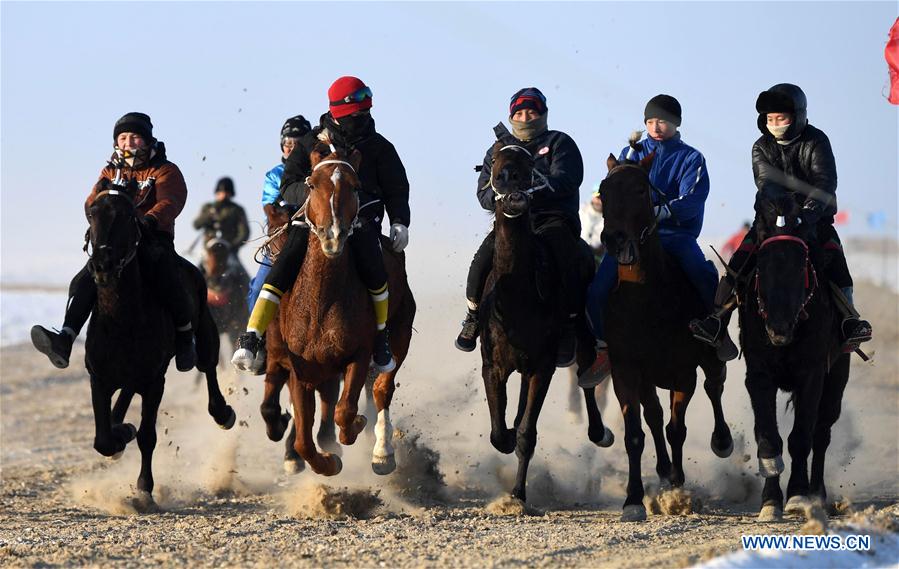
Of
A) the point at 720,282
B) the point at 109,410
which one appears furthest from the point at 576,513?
the point at 109,410

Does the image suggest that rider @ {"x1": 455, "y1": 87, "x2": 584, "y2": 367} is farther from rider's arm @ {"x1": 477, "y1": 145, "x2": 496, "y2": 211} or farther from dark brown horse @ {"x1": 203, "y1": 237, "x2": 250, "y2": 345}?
dark brown horse @ {"x1": 203, "y1": 237, "x2": 250, "y2": 345}

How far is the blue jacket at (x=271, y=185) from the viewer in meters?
15.3

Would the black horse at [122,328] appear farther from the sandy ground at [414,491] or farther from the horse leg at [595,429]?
the horse leg at [595,429]

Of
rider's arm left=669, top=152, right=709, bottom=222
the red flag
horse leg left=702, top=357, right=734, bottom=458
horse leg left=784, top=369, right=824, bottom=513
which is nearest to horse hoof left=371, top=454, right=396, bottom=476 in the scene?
horse leg left=702, top=357, right=734, bottom=458

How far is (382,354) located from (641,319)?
2192mm

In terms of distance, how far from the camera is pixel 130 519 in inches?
491

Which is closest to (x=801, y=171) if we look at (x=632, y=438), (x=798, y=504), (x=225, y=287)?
(x=632, y=438)

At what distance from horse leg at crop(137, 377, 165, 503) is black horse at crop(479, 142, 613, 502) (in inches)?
113

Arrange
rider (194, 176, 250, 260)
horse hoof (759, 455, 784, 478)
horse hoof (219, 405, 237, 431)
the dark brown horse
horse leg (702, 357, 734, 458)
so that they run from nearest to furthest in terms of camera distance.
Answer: horse hoof (759, 455, 784, 478)
horse leg (702, 357, 734, 458)
horse hoof (219, 405, 237, 431)
the dark brown horse
rider (194, 176, 250, 260)

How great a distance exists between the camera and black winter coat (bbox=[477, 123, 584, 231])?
521 inches

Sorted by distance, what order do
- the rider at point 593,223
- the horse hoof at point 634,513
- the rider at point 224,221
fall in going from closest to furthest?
the horse hoof at point 634,513 < the rider at point 593,223 < the rider at point 224,221

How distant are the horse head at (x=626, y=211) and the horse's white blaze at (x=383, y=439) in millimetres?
2644

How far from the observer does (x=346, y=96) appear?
42.5ft

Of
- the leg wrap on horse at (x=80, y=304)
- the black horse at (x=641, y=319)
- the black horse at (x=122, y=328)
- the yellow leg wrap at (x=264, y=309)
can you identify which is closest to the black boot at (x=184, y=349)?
the black horse at (x=122, y=328)
